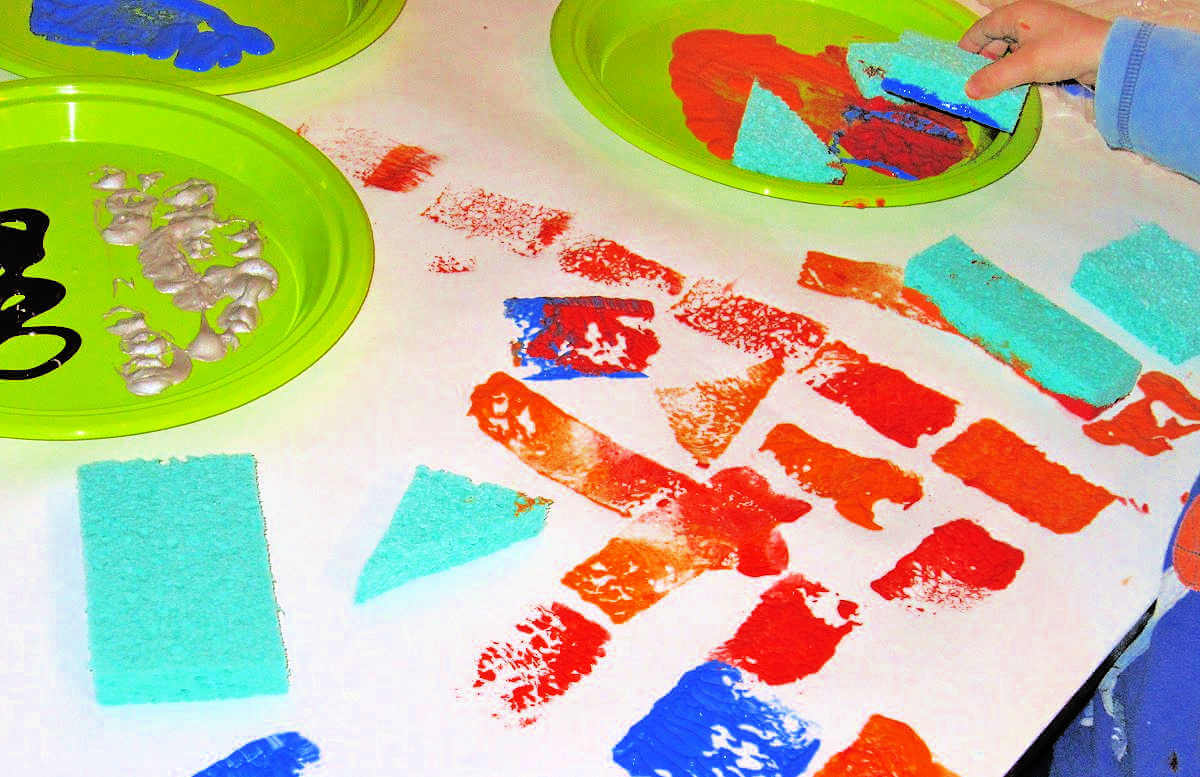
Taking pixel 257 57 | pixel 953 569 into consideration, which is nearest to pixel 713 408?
pixel 953 569

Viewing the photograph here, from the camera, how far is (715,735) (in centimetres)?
63

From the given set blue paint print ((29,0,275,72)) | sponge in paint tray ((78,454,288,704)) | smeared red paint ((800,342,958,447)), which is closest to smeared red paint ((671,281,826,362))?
smeared red paint ((800,342,958,447))

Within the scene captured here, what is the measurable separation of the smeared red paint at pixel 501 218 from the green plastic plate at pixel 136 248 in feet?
0.28

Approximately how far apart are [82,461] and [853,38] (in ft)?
3.07

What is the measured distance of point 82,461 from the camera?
725 millimetres

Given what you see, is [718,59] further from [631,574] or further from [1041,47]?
[631,574]

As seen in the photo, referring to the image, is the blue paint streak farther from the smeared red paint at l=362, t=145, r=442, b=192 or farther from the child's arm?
the smeared red paint at l=362, t=145, r=442, b=192

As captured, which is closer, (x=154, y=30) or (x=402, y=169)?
(x=402, y=169)

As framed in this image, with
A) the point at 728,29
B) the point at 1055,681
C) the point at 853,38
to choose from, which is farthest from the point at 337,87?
the point at 1055,681

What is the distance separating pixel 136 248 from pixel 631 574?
0.48m

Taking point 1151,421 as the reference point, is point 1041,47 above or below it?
above

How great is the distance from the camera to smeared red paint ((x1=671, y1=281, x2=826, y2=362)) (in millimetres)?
886

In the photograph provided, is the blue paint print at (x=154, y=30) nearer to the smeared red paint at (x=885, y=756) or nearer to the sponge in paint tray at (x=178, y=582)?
the sponge in paint tray at (x=178, y=582)

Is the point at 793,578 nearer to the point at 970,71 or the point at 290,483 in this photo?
the point at 290,483
